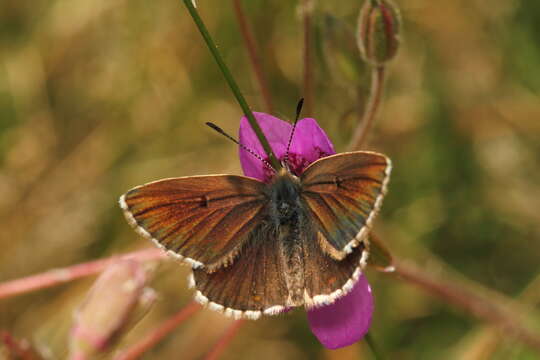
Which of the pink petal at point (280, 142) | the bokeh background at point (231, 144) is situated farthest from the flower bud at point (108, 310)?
the bokeh background at point (231, 144)

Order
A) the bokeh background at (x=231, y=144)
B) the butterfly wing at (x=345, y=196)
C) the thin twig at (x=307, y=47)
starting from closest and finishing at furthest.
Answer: the butterfly wing at (x=345, y=196) < the thin twig at (x=307, y=47) < the bokeh background at (x=231, y=144)

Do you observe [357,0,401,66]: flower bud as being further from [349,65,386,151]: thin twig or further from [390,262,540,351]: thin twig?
[390,262,540,351]: thin twig

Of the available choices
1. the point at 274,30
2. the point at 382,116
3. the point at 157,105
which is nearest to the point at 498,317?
the point at 382,116

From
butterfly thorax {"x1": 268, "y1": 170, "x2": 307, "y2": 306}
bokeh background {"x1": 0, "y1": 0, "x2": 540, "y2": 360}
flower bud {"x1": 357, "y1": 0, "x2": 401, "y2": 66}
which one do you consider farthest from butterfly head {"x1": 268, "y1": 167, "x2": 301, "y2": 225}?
bokeh background {"x1": 0, "y1": 0, "x2": 540, "y2": 360}

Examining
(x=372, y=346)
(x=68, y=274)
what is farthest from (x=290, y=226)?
(x=68, y=274)

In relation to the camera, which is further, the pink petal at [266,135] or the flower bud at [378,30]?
the flower bud at [378,30]

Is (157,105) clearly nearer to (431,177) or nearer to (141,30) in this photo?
(141,30)

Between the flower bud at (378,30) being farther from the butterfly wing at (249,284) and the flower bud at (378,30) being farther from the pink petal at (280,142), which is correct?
the butterfly wing at (249,284)
